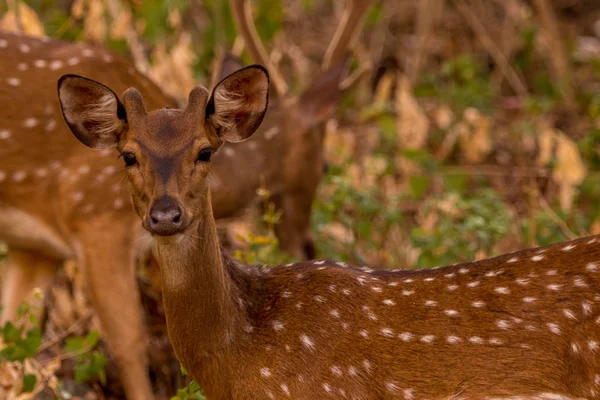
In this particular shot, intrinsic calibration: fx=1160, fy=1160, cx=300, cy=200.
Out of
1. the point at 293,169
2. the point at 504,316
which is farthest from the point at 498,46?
the point at 504,316

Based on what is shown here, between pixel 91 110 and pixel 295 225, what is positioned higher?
pixel 91 110

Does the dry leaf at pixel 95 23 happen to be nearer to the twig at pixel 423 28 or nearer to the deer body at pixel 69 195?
the deer body at pixel 69 195

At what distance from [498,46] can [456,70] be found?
758 millimetres

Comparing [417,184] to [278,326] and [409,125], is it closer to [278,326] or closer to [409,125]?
[409,125]

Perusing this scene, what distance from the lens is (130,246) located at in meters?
5.92

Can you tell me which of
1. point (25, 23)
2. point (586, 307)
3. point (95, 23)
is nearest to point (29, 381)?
point (586, 307)

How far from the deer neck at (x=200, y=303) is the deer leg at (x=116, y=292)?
1.67 meters

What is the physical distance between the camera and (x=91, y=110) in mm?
4262

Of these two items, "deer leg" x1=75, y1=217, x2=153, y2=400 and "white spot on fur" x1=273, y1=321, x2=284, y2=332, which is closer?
"white spot on fur" x1=273, y1=321, x2=284, y2=332

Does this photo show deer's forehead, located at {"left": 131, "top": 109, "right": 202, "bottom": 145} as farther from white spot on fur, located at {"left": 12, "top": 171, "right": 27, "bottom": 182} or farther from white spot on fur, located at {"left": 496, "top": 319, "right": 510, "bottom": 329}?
white spot on fur, located at {"left": 12, "top": 171, "right": 27, "bottom": 182}

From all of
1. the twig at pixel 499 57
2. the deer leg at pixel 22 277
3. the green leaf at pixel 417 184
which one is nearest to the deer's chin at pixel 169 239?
the deer leg at pixel 22 277

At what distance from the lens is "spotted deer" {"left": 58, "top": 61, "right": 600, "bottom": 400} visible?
4.03 meters

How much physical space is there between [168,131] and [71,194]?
6.73ft

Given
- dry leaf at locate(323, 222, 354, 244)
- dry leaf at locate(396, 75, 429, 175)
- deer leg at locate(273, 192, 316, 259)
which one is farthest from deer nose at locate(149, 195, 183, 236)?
dry leaf at locate(396, 75, 429, 175)
